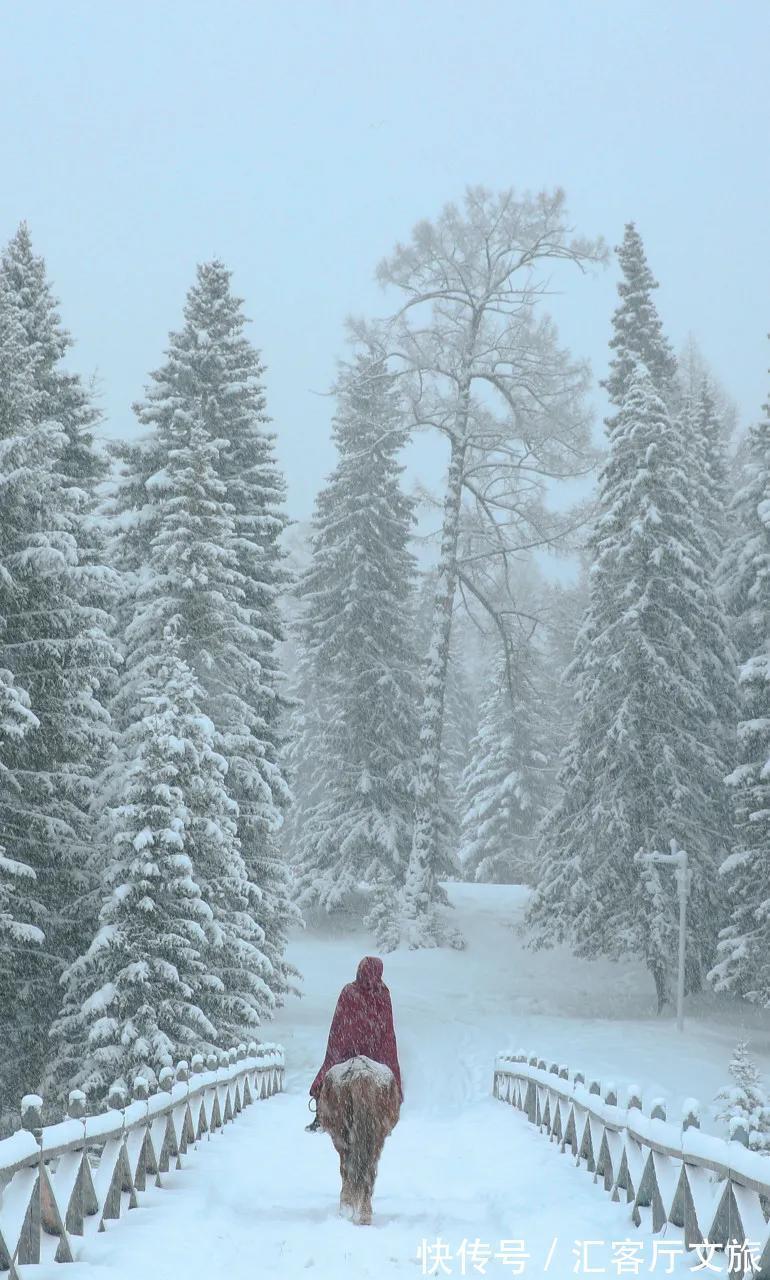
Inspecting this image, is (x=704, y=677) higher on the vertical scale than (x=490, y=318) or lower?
lower

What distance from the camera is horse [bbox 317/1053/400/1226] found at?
9.01 m

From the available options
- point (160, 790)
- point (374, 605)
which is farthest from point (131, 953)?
point (374, 605)

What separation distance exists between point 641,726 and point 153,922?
1452 cm

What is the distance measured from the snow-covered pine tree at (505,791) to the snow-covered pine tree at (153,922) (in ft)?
99.4

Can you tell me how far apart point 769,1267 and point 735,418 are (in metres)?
51.5

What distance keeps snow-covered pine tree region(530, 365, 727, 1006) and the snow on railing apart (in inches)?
650

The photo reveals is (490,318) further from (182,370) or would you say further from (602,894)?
(602,894)

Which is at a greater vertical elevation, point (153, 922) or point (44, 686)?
point (44, 686)

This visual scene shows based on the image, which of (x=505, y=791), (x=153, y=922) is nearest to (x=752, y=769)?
(x=153, y=922)

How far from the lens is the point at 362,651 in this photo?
3816 cm

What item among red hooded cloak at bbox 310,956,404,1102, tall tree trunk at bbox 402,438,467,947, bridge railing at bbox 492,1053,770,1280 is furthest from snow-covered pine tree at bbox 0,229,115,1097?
tall tree trunk at bbox 402,438,467,947

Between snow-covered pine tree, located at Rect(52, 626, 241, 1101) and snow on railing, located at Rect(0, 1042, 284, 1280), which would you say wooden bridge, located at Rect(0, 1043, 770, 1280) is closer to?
snow on railing, located at Rect(0, 1042, 284, 1280)

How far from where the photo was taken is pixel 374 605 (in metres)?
38.6

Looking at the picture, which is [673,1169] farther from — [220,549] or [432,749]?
[432,749]
